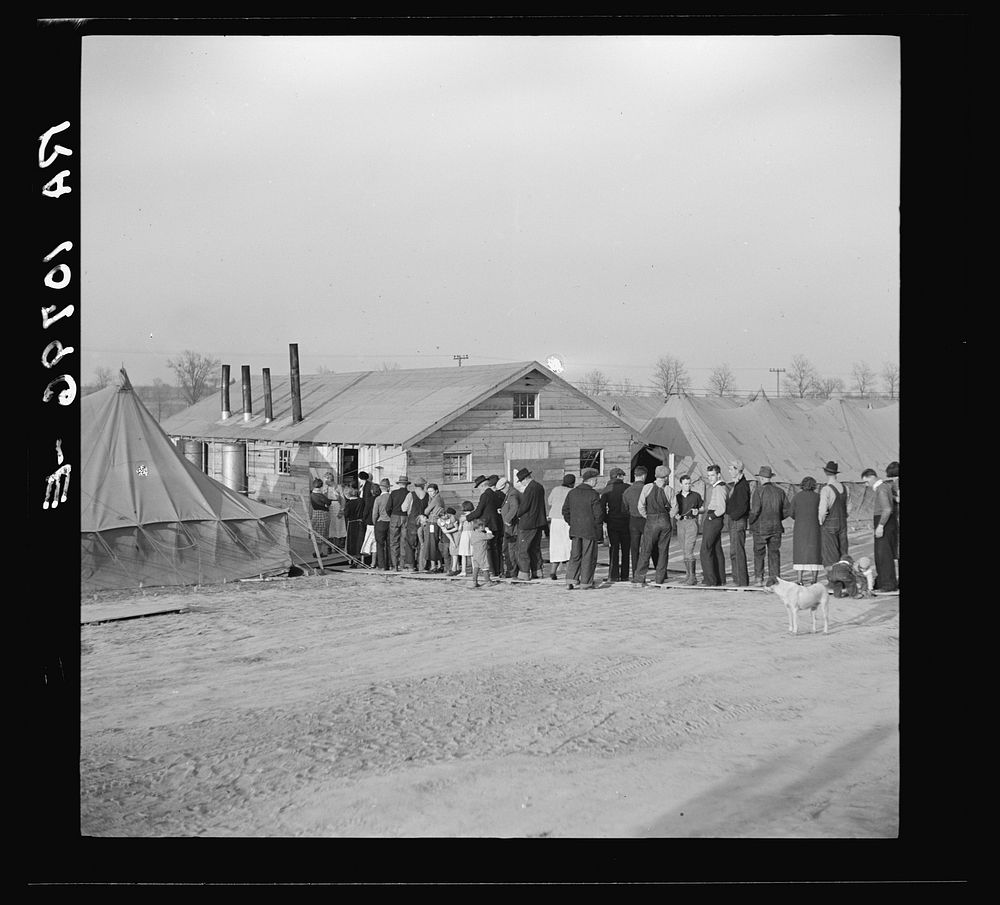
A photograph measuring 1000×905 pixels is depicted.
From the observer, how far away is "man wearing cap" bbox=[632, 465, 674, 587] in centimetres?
926

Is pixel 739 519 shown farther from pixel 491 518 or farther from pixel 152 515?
pixel 152 515

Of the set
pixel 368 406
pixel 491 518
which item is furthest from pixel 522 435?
pixel 491 518

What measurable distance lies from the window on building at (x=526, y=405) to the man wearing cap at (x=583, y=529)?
2.70 meters

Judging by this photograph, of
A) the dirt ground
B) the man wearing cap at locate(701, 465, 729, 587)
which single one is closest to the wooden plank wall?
the man wearing cap at locate(701, 465, 729, 587)

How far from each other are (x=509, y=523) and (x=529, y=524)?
224 millimetres

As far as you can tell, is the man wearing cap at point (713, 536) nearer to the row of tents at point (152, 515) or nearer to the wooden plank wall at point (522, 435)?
the wooden plank wall at point (522, 435)

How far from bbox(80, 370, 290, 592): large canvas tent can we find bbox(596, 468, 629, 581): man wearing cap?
3.50 m

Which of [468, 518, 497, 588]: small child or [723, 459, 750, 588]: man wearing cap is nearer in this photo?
Result: [723, 459, 750, 588]: man wearing cap

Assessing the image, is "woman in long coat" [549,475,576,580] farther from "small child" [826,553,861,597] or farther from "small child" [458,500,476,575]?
"small child" [826,553,861,597]

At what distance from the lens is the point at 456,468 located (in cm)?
1171

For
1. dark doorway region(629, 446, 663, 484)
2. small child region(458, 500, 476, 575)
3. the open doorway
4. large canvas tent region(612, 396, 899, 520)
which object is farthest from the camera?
dark doorway region(629, 446, 663, 484)

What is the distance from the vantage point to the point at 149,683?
20.4 feet

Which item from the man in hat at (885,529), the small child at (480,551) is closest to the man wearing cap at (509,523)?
the small child at (480,551)
